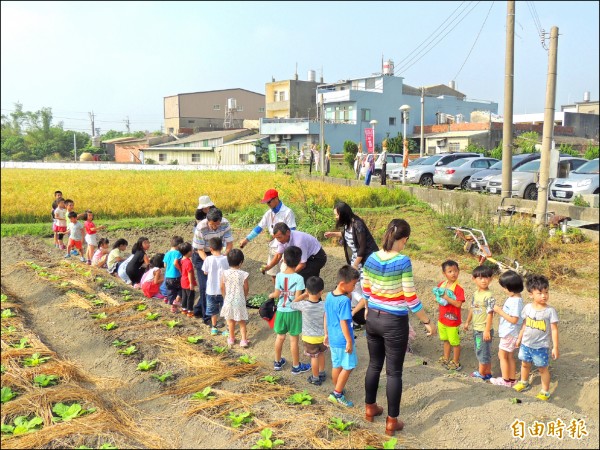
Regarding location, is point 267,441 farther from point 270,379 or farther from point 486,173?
point 486,173

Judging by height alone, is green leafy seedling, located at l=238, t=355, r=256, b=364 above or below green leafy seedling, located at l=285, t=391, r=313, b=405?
below

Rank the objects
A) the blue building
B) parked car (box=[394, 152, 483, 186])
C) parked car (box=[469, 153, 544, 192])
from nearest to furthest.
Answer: parked car (box=[469, 153, 544, 192]) < parked car (box=[394, 152, 483, 186]) < the blue building

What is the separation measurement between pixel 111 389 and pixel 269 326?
2.43m

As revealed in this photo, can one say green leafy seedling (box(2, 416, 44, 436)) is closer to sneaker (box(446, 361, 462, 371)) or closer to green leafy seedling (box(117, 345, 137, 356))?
green leafy seedling (box(117, 345, 137, 356))

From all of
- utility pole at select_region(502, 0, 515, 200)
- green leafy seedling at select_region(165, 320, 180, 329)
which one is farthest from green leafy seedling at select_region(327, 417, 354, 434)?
utility pole at select_region(502, 0, 515, 200)

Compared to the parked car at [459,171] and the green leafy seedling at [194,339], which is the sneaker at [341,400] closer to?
the green leafy seedling at [194,339]

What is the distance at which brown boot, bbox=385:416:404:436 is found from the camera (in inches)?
173

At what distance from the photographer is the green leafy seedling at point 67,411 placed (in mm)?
4723

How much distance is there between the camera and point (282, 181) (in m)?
19.9

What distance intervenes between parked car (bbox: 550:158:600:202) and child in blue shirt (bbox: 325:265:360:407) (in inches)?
383

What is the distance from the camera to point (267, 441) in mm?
4043

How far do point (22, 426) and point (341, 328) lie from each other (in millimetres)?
3011

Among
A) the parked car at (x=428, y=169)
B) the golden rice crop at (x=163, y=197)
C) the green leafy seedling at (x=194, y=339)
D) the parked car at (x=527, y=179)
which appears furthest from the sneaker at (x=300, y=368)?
the parked car at (x=428, y=169)

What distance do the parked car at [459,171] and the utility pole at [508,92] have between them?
680 centimetres
